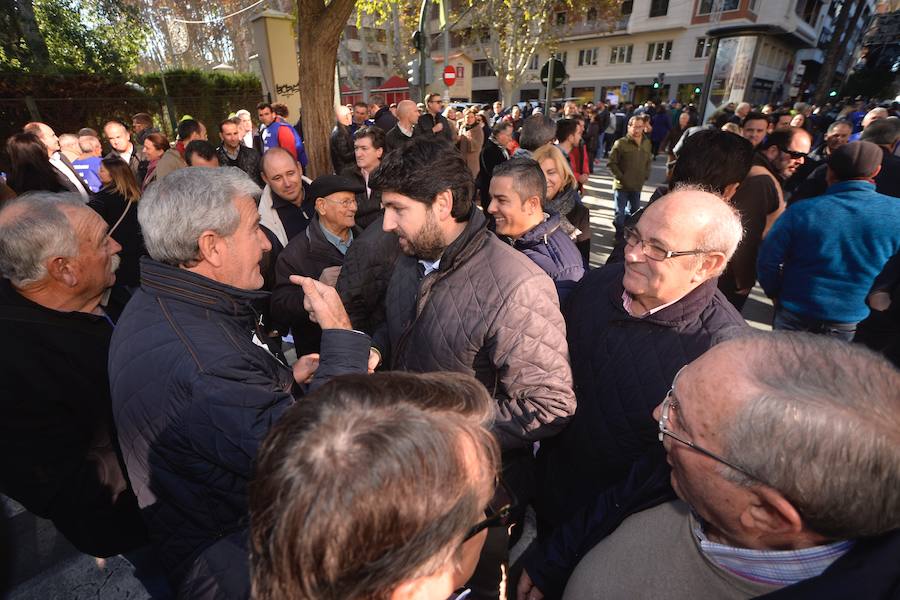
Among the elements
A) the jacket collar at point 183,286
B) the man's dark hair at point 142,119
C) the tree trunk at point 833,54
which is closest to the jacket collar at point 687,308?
the jacket collar at point 183,286

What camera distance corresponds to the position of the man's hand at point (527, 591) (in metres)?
1.61

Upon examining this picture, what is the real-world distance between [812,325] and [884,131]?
329 centimetres

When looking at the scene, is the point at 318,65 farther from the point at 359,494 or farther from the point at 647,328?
the point at 359,494

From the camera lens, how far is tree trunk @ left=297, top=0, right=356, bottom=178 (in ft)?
16.4

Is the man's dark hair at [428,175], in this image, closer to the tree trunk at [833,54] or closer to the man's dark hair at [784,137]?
the man's dark hair at [784,137]

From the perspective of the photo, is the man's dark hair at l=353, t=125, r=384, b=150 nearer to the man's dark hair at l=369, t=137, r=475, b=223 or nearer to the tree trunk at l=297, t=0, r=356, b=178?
the tree trunk at l=297, t=0, r=356, b=178

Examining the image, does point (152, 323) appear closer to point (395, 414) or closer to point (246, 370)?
point (246, 370)

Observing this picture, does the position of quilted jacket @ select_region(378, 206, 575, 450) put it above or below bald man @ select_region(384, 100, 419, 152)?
below

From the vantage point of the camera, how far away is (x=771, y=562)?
3.17ft

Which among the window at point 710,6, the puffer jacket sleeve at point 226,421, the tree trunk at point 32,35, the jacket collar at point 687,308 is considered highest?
the window at point 710,6

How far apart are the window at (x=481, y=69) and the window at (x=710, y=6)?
65.8 feet

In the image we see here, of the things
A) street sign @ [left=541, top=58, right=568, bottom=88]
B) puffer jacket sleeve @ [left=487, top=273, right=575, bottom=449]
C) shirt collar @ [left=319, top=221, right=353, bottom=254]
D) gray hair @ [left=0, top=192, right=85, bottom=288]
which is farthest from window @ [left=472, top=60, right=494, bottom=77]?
puffer jacket sleeve @ [left=487, top=273, right=575, bottom=449]

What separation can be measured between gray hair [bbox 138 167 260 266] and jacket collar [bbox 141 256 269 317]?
8cm

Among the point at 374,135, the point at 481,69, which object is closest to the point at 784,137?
the point at 374,135
